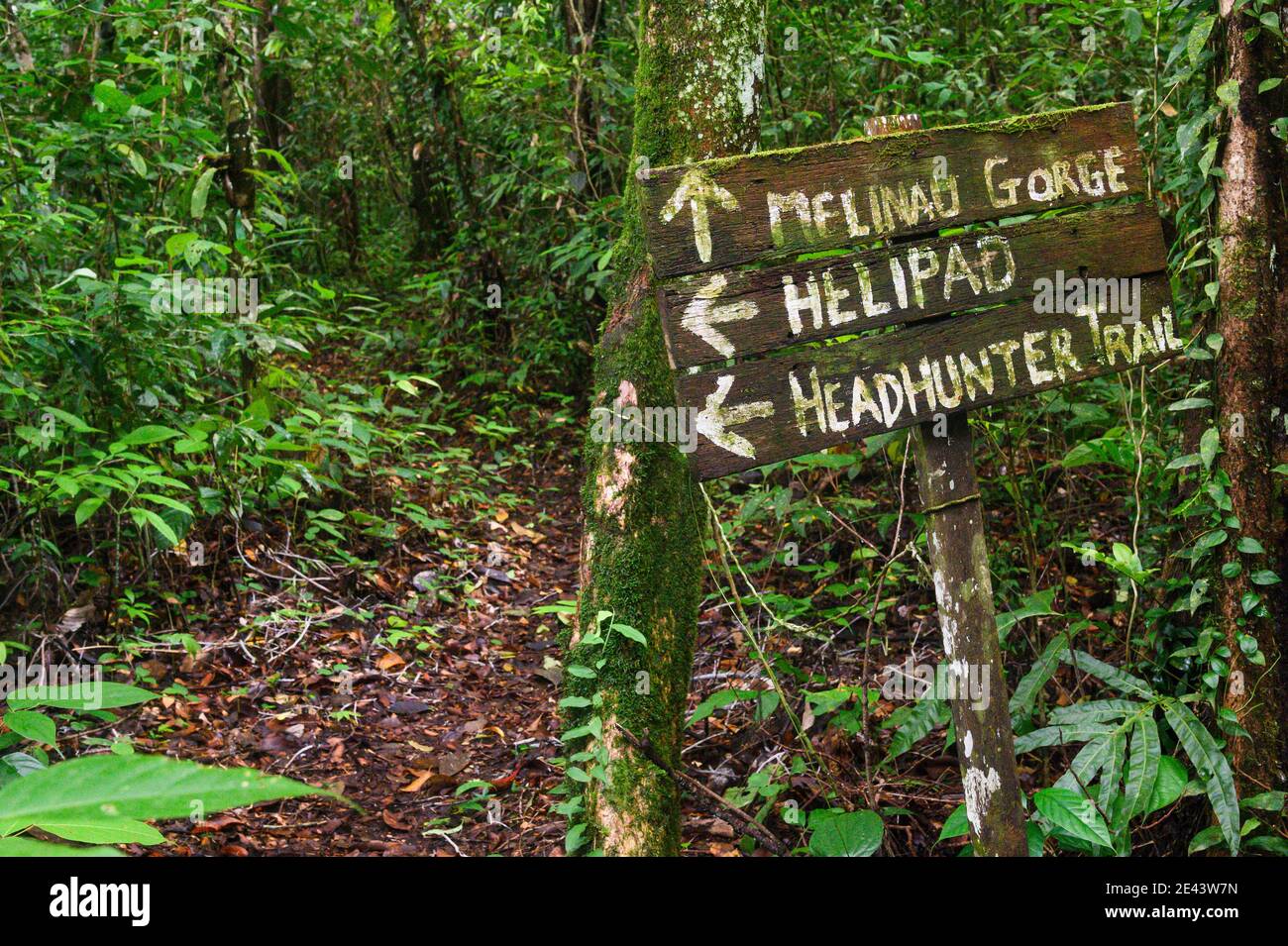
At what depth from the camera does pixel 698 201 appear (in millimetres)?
2219

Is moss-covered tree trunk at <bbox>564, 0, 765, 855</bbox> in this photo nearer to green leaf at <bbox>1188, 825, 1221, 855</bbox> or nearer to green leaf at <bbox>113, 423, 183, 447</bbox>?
green leaf at <bbox>1188, 825, 1221, 855</bbox>

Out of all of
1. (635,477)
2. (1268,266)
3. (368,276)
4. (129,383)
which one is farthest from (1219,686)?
(368,276)

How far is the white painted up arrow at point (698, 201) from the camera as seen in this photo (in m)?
2.21

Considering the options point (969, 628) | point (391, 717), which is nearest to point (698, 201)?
point (969, 628)

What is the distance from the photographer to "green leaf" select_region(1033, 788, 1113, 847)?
2.60 metres

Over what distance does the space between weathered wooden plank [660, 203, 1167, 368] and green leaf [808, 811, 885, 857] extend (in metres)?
1.51

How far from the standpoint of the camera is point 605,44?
7.40 meters

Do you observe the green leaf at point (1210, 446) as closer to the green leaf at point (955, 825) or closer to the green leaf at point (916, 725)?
the green leaf at point (916, 725)

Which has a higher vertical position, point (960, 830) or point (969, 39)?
point (969, 39)

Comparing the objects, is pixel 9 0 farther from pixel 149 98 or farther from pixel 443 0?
pixel 443 0

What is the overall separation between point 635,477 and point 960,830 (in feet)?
4.91

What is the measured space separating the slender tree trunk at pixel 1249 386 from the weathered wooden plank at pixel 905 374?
503 mm

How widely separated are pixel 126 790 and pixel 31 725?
184 centimetres

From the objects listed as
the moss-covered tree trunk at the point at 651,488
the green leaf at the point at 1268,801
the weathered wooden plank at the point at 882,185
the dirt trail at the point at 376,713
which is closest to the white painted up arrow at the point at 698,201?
the weathered wooden plank at the point at 882,185
